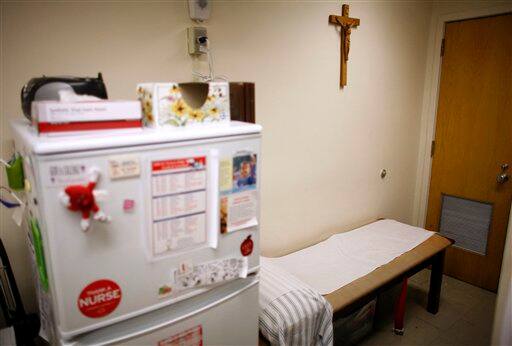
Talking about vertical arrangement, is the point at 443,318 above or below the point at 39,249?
below

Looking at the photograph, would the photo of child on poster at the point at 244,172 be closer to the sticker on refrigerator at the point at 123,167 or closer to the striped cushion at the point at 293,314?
the sticker on refrigerator at the point at 123,167

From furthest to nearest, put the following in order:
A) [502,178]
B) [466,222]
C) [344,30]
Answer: [466,222] → [502,178] → [344,30]

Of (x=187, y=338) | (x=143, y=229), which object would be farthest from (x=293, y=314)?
(x=143, y=229)

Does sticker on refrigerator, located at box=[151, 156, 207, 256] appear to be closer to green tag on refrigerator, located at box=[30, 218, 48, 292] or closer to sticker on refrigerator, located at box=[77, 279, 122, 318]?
sticker on refrigerator, located at box=[77, 279, 122, 318]

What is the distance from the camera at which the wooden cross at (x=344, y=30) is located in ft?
7.89

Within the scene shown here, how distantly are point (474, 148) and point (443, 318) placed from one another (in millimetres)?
1488

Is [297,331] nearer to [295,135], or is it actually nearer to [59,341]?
[59,341]

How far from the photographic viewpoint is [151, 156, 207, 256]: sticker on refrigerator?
3.62 feet

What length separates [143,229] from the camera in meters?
1.10

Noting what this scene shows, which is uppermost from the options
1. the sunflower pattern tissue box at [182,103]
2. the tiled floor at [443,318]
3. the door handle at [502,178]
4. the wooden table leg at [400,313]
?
the sunflower pattern tissue box at [182,103]

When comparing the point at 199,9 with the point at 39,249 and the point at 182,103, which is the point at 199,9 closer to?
the point at 182,103

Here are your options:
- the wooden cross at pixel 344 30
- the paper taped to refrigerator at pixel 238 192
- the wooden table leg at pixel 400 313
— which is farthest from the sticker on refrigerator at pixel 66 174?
the wooden table leg at pixel 400 313

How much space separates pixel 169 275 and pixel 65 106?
62cm

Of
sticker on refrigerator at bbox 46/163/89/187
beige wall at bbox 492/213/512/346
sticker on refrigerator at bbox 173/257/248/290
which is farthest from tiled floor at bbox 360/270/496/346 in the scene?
sticker on refrigerator at bbox 46/163/89/187
